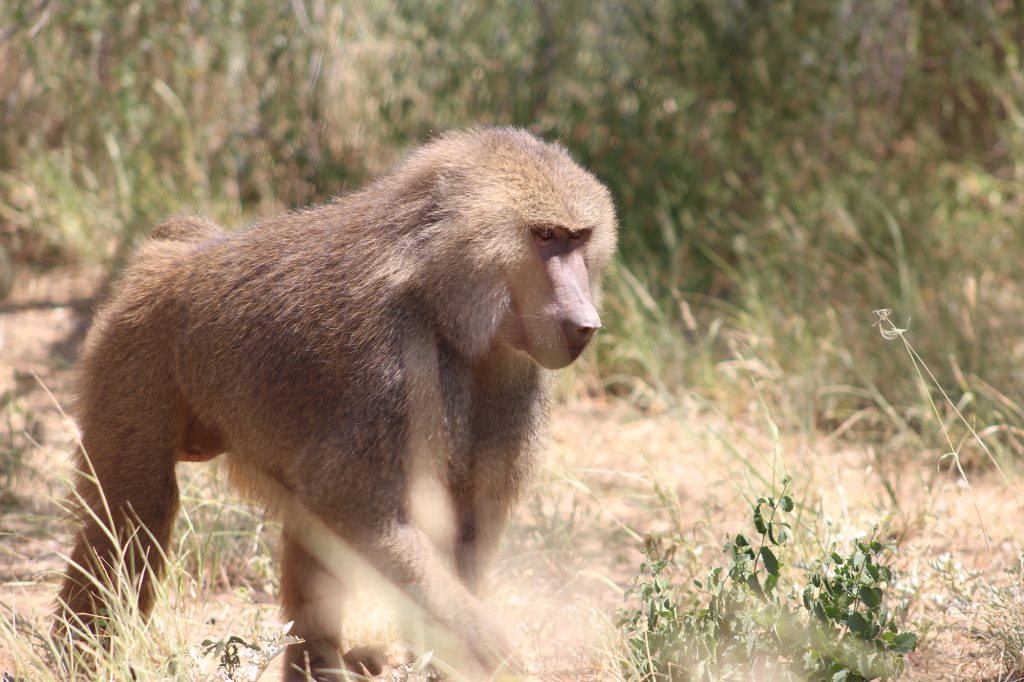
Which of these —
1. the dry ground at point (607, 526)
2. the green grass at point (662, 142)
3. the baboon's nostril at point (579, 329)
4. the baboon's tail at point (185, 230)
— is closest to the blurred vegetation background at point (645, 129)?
the green grass at point (662, 142)

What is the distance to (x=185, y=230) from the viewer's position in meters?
3.26

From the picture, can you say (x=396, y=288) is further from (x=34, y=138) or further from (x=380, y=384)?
(x=34, y=138)

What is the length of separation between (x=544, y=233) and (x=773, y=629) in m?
1.01

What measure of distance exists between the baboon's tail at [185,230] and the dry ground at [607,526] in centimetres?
68

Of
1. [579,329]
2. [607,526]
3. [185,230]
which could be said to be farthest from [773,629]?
[185,230]

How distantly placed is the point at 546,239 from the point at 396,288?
354 mm

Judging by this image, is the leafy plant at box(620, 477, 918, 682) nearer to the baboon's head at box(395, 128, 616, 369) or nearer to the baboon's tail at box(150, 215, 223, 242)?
the baboon's head at box(395, 128, 616, 369)

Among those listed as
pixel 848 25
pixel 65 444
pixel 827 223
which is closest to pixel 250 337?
pixel 65 444

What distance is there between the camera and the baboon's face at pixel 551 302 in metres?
2.53

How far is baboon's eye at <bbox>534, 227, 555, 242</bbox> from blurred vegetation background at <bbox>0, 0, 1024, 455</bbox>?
7.04 feet

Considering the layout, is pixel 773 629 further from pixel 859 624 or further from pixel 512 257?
pixel 512 257

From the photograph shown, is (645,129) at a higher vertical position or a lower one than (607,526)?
higher

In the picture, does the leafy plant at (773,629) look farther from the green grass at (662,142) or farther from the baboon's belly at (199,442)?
the green grass at (662,142)

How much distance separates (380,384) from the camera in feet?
8.32
